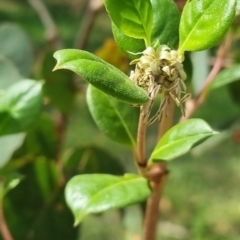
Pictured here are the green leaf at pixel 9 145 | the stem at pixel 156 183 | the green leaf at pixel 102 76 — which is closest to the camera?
the green leaf at pixel 102 76

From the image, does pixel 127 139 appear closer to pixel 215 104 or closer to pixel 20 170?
pixel 20 170

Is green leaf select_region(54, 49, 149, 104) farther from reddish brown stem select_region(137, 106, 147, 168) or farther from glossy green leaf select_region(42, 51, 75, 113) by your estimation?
glossy green leaf select_region(42, 51, 75, 113)

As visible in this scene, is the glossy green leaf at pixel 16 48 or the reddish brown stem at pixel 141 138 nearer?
the reddish brown stem at pixel 141 138

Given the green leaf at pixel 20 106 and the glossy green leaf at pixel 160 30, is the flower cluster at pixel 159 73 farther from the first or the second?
the green leaf at pixel 20 106

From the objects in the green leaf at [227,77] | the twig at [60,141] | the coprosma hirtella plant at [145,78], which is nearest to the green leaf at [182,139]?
the coprosma hirtella plant at [145,78]

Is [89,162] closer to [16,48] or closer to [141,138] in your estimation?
[16,48]

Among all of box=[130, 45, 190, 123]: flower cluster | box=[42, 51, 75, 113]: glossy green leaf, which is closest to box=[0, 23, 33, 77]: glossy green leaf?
box=[42, 51, 75, 113]: glossy green leaf
